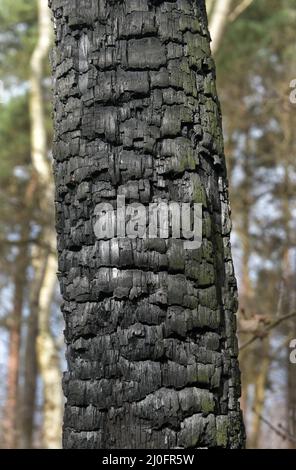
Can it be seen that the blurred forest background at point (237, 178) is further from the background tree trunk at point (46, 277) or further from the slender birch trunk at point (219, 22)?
the slender birch trunk at point (219, 22)

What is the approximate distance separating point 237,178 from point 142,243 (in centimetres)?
1106

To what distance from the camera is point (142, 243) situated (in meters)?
1.54

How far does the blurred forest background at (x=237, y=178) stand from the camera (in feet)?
30.5

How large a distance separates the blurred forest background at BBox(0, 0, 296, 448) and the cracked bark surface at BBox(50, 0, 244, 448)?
713 cm

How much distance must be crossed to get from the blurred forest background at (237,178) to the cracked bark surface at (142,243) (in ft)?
23.4

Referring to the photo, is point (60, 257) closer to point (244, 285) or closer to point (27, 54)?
point (244, 285)

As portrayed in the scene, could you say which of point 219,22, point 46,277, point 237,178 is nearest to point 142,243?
point 219,22

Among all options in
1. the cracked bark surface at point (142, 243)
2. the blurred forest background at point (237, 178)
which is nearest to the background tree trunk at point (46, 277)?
the blurred forest background at point (237, 178)

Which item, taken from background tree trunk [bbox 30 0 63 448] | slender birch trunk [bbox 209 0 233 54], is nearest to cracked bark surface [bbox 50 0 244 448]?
background tree trunk [bbox 30 0 63 448]

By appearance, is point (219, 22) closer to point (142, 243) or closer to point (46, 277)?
point (46, 277)

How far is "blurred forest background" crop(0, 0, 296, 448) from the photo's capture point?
9.30m

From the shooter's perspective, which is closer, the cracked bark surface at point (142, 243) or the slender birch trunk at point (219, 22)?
the cracked bark surface at point (142, 243)

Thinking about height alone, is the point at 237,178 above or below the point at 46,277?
above

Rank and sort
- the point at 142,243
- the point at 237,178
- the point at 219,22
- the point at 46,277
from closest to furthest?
the point at 142,243
the point at 219,22
the point at 46,277
the point at 237,178
